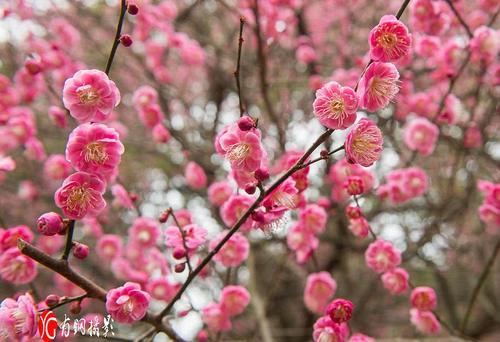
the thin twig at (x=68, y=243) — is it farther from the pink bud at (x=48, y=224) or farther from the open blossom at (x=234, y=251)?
the open blossom at (x=234, y=251)

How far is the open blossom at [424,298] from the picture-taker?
1995 millimetres

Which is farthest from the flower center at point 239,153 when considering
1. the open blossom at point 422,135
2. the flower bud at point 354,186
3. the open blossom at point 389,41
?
the open blossom at point 422,135

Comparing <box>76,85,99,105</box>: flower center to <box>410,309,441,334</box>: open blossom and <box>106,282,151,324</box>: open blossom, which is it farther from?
<box>410,309,441,334</box>: open blossom

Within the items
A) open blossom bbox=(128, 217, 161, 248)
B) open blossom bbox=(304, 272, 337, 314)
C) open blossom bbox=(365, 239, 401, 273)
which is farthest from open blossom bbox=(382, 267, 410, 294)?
open blossom bbox=(128, 217, 161, 248)

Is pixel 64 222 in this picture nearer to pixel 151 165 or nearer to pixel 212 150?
pixel 212 150

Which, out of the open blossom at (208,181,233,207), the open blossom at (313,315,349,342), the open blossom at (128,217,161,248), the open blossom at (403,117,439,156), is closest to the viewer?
the open blossom at (313,315,349,342)

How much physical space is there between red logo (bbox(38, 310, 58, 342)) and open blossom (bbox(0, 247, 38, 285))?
1.08ft

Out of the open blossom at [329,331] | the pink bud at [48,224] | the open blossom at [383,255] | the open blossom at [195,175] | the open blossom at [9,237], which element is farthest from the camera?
the open blossom at [195,175]

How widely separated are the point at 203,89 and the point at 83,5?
1.35 meters

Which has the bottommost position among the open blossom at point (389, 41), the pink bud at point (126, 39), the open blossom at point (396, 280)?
the open blossom at point (396, 280)

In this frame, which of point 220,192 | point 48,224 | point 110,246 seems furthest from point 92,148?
point 110,246

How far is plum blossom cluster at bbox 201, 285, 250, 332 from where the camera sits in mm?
2049

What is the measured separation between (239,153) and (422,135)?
5.31 feet

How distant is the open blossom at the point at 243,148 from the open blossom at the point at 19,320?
674 mm
